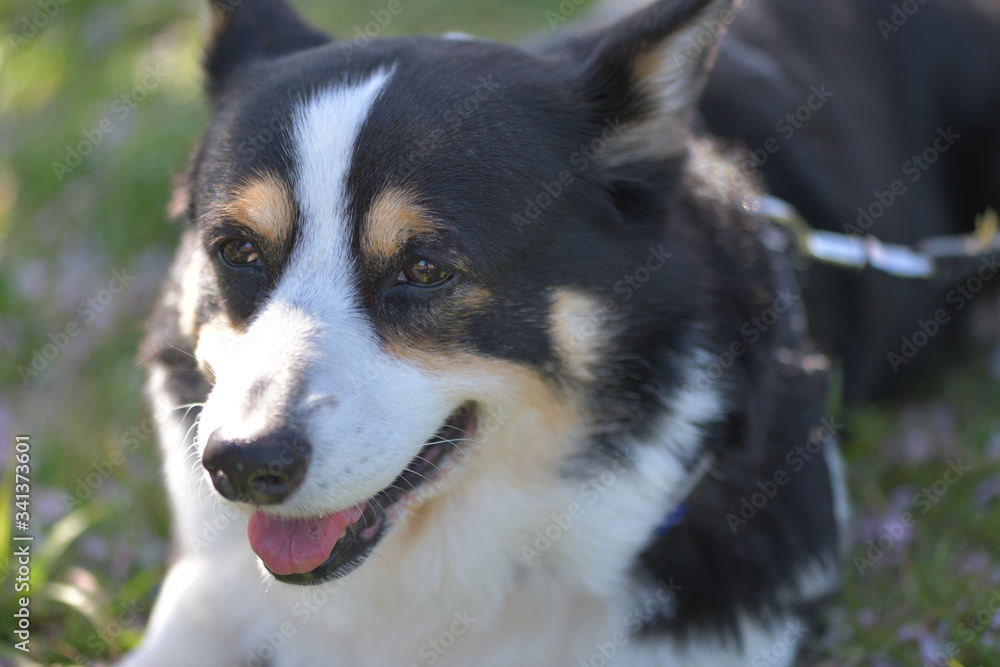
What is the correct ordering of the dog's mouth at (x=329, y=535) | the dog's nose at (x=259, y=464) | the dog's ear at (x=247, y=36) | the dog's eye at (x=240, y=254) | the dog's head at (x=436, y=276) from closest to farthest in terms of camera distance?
the dog's nose at (x=259, y=464) → the dog's head at (x=436, y=276) → the dog's mouth at (x=329, y=535) → the dog's eye at (x=240, y=254) → the dog's ear at (x=247, y=36)

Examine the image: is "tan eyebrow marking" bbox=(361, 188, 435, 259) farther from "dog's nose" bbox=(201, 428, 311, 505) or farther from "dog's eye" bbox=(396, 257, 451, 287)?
"dog's nose" bbox=(201, 428, 311, 505)

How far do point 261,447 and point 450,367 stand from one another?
1.60ft

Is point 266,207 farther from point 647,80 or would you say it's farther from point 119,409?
point 119,409

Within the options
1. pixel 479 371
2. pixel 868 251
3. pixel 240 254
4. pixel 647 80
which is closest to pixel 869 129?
pixel 868 251

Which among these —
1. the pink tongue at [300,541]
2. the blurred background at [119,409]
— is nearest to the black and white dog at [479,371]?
the pink tongue at [300,541]

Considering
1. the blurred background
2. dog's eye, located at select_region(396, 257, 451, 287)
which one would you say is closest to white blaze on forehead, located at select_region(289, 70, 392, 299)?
dog's eye, located at select_region(396, 257, 451, 287)

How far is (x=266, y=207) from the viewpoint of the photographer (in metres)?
2.19

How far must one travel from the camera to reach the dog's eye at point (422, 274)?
2.18m

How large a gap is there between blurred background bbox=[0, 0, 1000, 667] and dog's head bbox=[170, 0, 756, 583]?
2.82 ft

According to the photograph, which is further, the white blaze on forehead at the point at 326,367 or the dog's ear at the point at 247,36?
the dog's ear at the point at 247,36

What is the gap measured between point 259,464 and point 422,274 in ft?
1.91

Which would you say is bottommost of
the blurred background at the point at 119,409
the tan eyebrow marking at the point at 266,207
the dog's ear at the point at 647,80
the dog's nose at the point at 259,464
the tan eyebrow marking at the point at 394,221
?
the blurred background at the point at 119,409

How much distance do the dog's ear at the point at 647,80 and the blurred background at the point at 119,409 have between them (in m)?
1.23

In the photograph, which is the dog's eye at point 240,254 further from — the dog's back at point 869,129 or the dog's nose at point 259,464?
the dog's back at point 869,129
